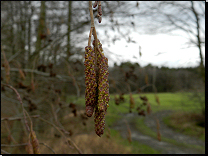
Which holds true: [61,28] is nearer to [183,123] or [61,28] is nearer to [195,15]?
[195,15]

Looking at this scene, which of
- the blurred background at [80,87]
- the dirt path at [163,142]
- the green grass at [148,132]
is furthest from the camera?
the green grass at [148,132]

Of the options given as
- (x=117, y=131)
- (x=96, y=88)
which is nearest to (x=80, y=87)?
(x=96, y=88)

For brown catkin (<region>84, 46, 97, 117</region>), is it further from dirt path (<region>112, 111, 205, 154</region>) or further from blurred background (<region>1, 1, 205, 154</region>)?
dirt path (<region>112, 111, 205, 154</region>)

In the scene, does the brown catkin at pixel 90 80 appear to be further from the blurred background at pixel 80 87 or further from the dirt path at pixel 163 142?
the dirt path at pixel 163 142

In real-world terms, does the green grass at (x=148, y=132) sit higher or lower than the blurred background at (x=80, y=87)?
lower

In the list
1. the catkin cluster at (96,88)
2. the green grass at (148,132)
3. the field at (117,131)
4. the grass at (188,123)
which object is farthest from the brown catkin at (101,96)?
the grass at (188,123)

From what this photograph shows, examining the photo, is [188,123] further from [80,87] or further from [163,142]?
[80,87]

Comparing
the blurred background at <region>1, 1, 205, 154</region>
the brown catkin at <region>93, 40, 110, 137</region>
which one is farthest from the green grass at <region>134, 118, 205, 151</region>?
the brown catkin at <region>93, 40, 110, 137</region>
